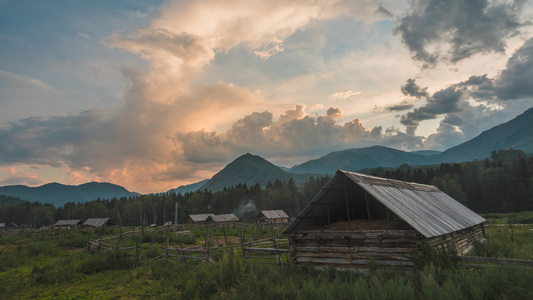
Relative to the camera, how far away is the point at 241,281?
13148 mm

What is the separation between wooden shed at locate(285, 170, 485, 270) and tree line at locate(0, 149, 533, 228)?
7132cm

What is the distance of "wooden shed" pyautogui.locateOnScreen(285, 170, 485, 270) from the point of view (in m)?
13.2

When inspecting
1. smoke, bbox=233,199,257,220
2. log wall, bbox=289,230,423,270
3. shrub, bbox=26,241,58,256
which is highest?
log wall, bbox=289,230,423,270

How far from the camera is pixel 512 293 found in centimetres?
783

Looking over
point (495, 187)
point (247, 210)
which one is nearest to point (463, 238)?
point (495, 187)

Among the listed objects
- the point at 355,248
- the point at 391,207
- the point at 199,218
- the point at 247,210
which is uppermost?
the point at 391,207

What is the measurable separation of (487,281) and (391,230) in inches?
188

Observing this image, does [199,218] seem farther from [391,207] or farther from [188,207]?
[391,207]

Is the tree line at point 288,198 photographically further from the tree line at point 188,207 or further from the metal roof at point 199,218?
the metal roof at point 199,218

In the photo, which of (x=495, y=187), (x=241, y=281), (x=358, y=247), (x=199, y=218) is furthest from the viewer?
(x=495, y=187)

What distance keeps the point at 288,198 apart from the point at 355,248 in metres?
101

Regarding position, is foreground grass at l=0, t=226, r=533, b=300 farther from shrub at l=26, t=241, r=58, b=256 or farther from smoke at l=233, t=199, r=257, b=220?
smoke at l=233, t=199, r=257, b=220

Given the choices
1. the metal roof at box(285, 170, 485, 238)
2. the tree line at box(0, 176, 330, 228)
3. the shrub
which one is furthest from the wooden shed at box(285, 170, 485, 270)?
the tree line at box(0, 176, 330, 228)

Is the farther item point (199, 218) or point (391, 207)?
point (199, 218)
